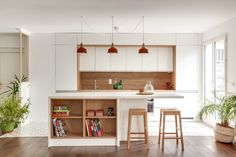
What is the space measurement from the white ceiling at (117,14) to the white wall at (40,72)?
19.0 inches

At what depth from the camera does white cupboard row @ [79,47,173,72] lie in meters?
7.95

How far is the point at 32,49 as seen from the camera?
7750 millimetres

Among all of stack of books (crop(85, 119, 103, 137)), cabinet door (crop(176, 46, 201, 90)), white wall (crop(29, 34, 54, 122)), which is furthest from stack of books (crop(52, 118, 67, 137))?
cabinet door (crop(176, 46, 201, 90))

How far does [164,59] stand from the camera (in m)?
8.00

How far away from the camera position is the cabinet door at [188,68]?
25.8 feet

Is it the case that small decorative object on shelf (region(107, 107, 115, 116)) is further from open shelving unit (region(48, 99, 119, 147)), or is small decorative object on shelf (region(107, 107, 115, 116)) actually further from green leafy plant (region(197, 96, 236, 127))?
green leafy plant (region(197, 96, 236, 127))

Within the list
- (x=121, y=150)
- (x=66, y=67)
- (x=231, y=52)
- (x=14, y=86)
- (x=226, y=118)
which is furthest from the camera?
(x=66, y=67)

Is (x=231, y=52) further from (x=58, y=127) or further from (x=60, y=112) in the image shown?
(x=58, y=127)

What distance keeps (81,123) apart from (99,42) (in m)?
3.10

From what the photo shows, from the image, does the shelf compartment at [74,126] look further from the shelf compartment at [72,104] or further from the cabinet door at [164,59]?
the cabinet door at [164,59]

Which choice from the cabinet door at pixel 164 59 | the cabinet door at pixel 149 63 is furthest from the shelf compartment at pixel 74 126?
the cabinet door at pixel 164 59

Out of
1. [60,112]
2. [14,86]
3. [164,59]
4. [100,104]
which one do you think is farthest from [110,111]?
[164,59]

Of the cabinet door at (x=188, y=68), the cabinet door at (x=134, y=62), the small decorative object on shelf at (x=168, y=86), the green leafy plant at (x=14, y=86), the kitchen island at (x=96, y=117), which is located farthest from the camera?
the small decorative object on shelf at (x=168, y=86)

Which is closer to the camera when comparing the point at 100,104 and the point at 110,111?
the point at 110,111
